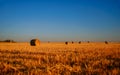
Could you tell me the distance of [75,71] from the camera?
815 centimetres

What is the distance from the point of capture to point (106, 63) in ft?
33.8

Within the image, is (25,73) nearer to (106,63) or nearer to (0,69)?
(0,69)

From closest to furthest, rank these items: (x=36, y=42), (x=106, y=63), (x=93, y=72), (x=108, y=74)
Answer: (x=108, y=74) < (x=93, y=72) < (x=106, y=63) < (x=36, y=42)

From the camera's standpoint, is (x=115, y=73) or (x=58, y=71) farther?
(x=58, y=71)

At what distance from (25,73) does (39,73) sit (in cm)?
59

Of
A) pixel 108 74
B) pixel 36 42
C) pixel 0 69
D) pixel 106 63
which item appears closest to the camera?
pixel 108 74

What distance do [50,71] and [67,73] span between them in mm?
749

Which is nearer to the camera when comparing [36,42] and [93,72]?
[93,72]

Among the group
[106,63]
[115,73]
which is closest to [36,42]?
[106,63]

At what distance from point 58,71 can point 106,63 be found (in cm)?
350

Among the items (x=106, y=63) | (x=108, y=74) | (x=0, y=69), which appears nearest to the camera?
(x=108, y=74)

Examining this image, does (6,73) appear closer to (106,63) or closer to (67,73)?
(67,73)

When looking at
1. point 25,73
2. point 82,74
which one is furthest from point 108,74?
point 25,73

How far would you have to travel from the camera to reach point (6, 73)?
7.94 metres
